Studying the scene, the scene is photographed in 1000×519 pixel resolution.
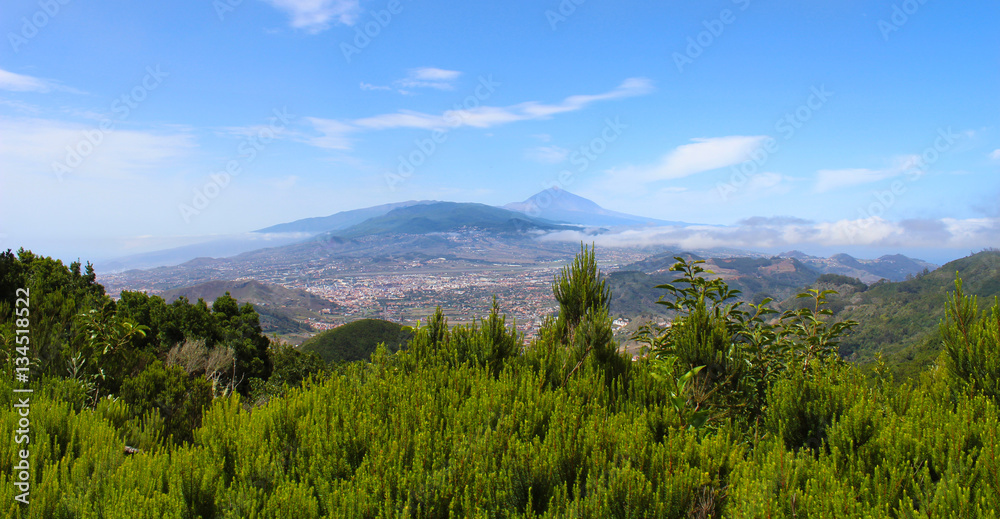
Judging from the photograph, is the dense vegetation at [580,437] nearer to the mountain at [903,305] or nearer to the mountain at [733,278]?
the mountain at [903,305]

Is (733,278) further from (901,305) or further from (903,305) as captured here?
(903,305)

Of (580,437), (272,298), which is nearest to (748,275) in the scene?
(272,298)

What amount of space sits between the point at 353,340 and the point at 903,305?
80.2 m

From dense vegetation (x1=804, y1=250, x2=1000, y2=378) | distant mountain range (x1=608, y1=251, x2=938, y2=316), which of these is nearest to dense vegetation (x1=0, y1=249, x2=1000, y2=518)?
dense vegetation (x1=804, y1=250, x2=1000, y2=378)

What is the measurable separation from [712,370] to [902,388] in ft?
3.43

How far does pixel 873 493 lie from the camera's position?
6.51 ft

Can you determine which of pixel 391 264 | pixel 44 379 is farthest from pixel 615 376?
pixel 391 264

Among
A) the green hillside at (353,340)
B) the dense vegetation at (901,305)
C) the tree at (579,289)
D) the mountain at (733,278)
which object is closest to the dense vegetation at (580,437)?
the tree at (579,289)

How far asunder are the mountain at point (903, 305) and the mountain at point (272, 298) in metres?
79.1

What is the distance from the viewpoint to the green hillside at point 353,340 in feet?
128

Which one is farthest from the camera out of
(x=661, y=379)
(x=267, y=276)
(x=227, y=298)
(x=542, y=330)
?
(x=267, y=276)

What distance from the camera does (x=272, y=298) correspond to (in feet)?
333

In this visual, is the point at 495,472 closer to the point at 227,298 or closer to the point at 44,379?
the point at 44,379

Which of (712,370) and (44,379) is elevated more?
(712,370)
